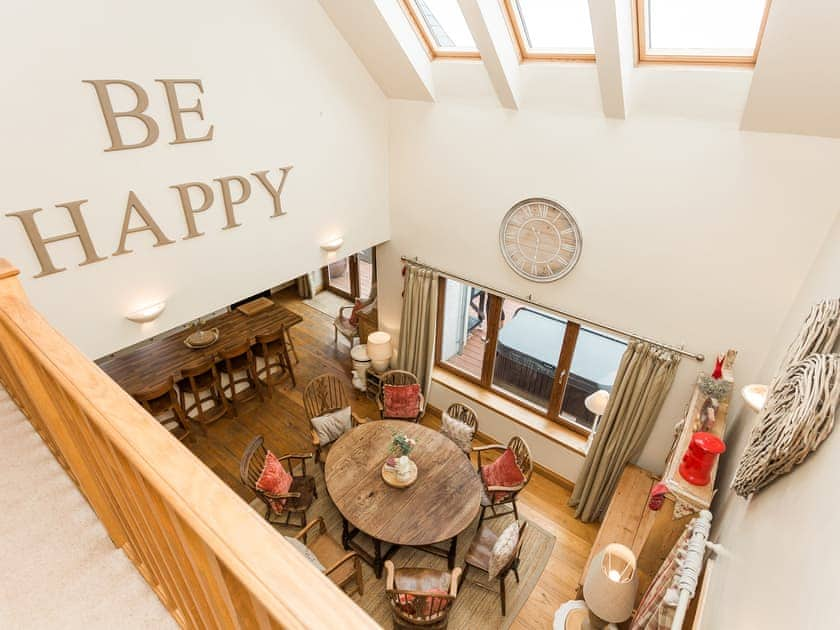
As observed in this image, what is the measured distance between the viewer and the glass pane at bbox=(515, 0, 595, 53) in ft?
9.80

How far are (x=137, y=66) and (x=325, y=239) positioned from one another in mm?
2094

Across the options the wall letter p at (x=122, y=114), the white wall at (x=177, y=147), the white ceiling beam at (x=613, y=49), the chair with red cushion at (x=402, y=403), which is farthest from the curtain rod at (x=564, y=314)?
the wall letter p at (x=122, y=114)

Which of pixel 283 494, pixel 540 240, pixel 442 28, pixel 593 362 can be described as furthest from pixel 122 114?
pixel 593 362

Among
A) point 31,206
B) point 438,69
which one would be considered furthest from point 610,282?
point 31,206

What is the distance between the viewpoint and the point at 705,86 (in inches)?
114

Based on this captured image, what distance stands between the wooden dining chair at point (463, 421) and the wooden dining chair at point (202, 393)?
2740 millimetres

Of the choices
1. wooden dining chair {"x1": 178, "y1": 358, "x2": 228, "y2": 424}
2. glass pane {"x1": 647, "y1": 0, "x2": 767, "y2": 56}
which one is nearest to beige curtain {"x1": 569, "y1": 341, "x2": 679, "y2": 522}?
glass pane {"x1": 647, "y1": 0, "x2": 767, "y2": 56}

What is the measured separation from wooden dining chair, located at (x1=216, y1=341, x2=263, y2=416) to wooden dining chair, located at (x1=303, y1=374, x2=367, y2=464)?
1.06m

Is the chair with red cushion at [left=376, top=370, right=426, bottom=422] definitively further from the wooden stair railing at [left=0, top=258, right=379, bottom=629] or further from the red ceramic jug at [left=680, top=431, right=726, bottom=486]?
the wooden stair railing at [left=0, top=258, right=379, bottom=629]

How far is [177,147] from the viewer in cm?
329

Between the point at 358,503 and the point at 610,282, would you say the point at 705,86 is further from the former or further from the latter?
the point at 358,503

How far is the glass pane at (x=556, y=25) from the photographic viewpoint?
2.99 m

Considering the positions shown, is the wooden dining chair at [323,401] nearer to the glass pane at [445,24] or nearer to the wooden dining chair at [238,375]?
the wooden dining chair at [238,375]

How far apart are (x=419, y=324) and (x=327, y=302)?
3.69 metres
